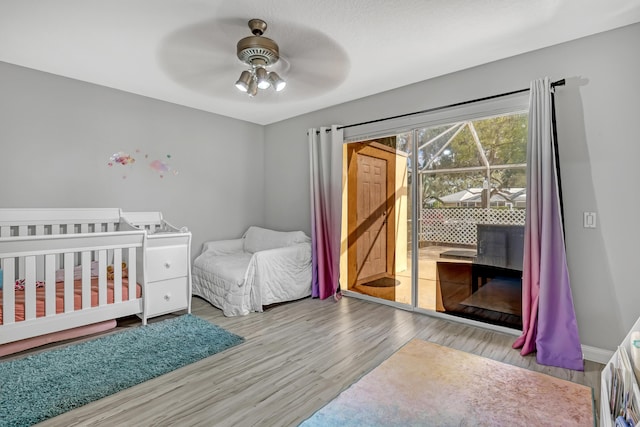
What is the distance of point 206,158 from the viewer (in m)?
4.22

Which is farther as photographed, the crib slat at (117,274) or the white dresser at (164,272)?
the white dresser at (164,272)

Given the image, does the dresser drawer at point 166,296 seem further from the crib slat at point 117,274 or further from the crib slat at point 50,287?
the crib slat at point 50,287

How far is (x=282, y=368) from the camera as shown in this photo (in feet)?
7.29

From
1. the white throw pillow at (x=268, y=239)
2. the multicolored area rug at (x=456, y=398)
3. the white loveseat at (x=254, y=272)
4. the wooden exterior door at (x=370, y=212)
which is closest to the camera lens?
the multicolored area rug at (x=456, y=398)

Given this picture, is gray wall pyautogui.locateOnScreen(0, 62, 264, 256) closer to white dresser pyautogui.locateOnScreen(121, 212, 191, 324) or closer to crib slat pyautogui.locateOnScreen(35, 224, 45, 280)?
crib slat pyautogui.locateOnScreen(35, 224, 45, 280)

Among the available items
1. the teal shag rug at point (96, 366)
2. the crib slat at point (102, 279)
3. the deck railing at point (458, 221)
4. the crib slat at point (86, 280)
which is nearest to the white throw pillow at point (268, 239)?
the teal shag rug at point (96, 366)

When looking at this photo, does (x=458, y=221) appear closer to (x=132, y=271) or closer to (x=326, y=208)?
(x=326, y=208)

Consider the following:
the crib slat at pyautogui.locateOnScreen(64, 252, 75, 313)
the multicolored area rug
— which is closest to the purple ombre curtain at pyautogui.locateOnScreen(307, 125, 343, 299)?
the multicolored area rug

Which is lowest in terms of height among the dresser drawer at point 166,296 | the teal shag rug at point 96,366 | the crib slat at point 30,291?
the teal shag rug at point 96,366

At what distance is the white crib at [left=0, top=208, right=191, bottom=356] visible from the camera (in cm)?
235

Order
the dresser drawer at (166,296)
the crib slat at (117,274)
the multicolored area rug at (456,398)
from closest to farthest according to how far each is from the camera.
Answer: the multicolored area rug at (456,398)
the crib slat at (117,274)
the dresser drawer at (166,296)

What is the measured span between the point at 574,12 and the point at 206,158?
12.6 feet

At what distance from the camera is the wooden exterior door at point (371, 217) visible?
3.77 meters

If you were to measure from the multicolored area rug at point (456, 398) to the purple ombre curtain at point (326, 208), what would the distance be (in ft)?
5.52
